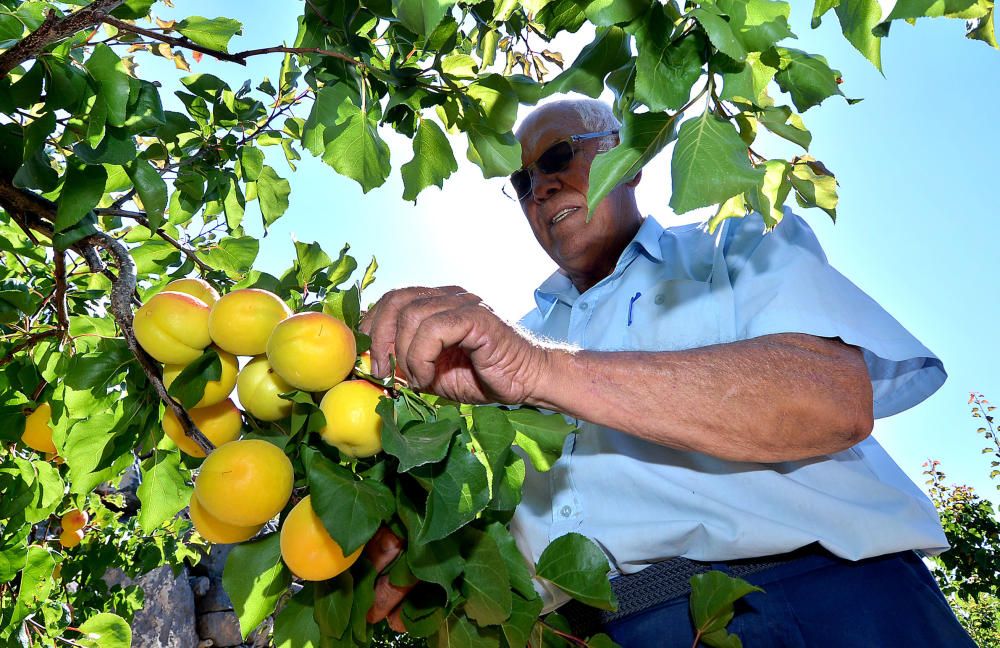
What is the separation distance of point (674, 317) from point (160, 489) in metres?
1.06

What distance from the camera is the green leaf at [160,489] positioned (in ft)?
4.05

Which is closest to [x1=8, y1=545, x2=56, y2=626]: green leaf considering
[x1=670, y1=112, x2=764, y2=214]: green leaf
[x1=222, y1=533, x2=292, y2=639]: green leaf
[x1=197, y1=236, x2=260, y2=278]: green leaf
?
[x1=197, y1=236, x2=260, y2=278]: green leaf

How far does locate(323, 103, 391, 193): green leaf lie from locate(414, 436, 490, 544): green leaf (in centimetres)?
48

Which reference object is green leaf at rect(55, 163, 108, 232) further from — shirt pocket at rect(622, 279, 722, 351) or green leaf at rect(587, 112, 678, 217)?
shirt pocket at rect(622, 279, 722, 351)

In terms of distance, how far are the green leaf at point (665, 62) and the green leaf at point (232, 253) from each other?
44.8 inches

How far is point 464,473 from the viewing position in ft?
2.60

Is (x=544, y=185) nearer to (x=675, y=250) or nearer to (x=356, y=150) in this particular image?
(x=675, y=250)

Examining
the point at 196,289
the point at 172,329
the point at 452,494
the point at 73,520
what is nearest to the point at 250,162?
the point at 196,289

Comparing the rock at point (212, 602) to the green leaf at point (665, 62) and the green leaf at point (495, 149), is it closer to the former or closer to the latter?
the green leaf at point (495, 149)

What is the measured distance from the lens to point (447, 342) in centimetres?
98

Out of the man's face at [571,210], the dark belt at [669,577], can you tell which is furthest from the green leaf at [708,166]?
the man's face at [571,210]

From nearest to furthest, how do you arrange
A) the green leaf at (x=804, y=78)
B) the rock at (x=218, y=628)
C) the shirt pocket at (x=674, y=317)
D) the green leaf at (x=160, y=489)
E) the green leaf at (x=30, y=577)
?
the green leaf at (x=804, y=78) < the green leaf at (x=160, y=489) < the shirt pocket at (x=674, y=317) < the green leaf at (x=30, y=577) < the rock at (x=218, y=628)

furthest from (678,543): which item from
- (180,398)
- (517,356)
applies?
(180,398)

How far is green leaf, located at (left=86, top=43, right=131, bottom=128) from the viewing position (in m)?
0.94
